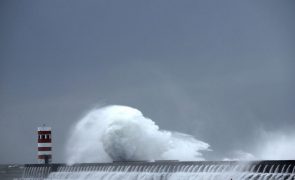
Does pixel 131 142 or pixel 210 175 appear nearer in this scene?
pixel 210 175

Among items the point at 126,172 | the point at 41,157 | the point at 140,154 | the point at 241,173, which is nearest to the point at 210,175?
the point at 241,173

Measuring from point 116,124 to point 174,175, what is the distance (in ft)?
79.3

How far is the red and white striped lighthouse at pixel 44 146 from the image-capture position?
88.6m

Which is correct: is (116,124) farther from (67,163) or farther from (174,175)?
(174,175)

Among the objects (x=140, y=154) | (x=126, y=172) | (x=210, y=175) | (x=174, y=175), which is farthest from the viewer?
(x=140, y=154)

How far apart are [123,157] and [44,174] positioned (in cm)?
752

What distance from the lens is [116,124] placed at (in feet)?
265

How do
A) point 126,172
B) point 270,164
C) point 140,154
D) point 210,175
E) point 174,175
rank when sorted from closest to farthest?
point 270,164 → point 210,175 → point 174,175 → point 126,172 → point 140,154

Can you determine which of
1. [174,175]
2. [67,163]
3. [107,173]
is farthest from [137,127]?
[174,175]

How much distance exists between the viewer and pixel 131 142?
79250mm

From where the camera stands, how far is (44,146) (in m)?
88.9

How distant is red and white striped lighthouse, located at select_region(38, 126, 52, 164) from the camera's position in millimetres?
88562

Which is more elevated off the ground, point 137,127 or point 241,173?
point 137,127

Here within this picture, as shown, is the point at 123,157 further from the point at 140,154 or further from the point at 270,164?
the point at 270,164
